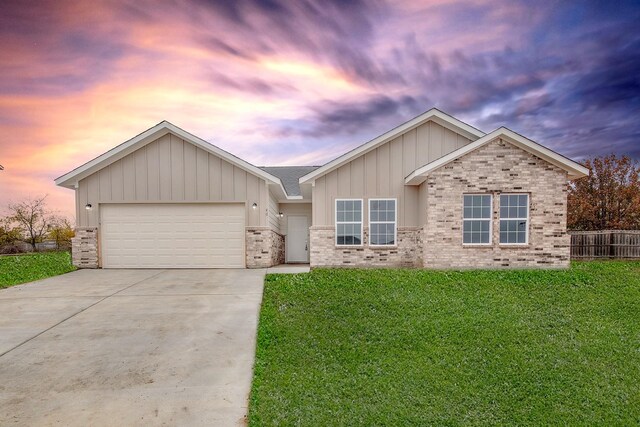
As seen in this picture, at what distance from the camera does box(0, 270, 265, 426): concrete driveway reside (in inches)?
146

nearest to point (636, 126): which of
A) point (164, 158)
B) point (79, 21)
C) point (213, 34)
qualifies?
point (213, 34)

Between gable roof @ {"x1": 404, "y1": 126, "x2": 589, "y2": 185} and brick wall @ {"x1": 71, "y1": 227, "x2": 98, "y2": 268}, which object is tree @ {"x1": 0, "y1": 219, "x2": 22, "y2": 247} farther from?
gable roof @ {"x1": 404, "y1": 126, "x2": 589, "y2": 185}

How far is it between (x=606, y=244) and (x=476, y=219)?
1050 cm

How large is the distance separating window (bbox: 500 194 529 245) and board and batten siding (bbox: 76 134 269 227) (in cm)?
964

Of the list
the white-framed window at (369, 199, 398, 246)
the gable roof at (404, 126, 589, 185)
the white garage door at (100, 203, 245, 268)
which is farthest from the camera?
the white garage door at (100, 203, 245, 268)

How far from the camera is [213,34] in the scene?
417 inches

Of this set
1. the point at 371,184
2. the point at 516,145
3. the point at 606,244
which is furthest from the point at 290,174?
the point at 606,244

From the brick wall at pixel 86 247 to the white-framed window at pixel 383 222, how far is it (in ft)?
34.5

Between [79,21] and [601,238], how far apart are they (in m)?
23.1

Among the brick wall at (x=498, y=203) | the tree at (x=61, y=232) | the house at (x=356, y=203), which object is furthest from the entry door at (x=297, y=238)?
the tree at (x=61, y=232)

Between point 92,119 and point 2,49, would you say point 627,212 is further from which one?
point 2,49

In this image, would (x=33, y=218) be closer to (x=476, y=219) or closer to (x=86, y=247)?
(x=86, y=247)

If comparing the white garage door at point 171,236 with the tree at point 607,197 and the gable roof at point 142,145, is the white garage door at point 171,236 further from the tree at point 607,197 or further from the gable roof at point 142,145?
the tree at point 607,197

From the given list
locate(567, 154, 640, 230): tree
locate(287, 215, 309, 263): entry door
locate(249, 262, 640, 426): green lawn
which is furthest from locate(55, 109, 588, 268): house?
locate(567, 154, 640, 230): tree
